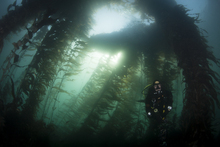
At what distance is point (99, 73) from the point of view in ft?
12.1

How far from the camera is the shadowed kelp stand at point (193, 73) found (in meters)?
1.76

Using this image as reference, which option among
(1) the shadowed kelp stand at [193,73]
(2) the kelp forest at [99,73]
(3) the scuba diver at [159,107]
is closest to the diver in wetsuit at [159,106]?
(3) the scuba diver at [159,107]

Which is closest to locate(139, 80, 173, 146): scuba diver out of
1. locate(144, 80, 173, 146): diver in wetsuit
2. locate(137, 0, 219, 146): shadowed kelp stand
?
locate(144, 80, 173, 146): diver in wetsuit

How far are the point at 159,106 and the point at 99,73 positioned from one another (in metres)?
2.70

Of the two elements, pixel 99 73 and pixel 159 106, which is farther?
pixel 99 73

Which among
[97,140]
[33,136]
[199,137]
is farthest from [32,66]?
[199,137]

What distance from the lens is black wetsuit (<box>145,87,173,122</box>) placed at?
3.00 meters

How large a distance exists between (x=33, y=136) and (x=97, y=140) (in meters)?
2.56

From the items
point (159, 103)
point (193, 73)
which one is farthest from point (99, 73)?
point (193, 73)

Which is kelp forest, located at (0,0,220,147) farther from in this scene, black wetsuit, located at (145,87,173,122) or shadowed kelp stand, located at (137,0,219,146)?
black wetsuit, located at (145,87,173,122)

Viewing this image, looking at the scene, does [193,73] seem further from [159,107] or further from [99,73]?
[99,73]

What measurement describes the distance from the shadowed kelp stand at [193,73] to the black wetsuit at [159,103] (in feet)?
2.23

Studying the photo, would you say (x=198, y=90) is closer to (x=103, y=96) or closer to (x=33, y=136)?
(x=103, y=96)

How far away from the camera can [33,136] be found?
2332mm
